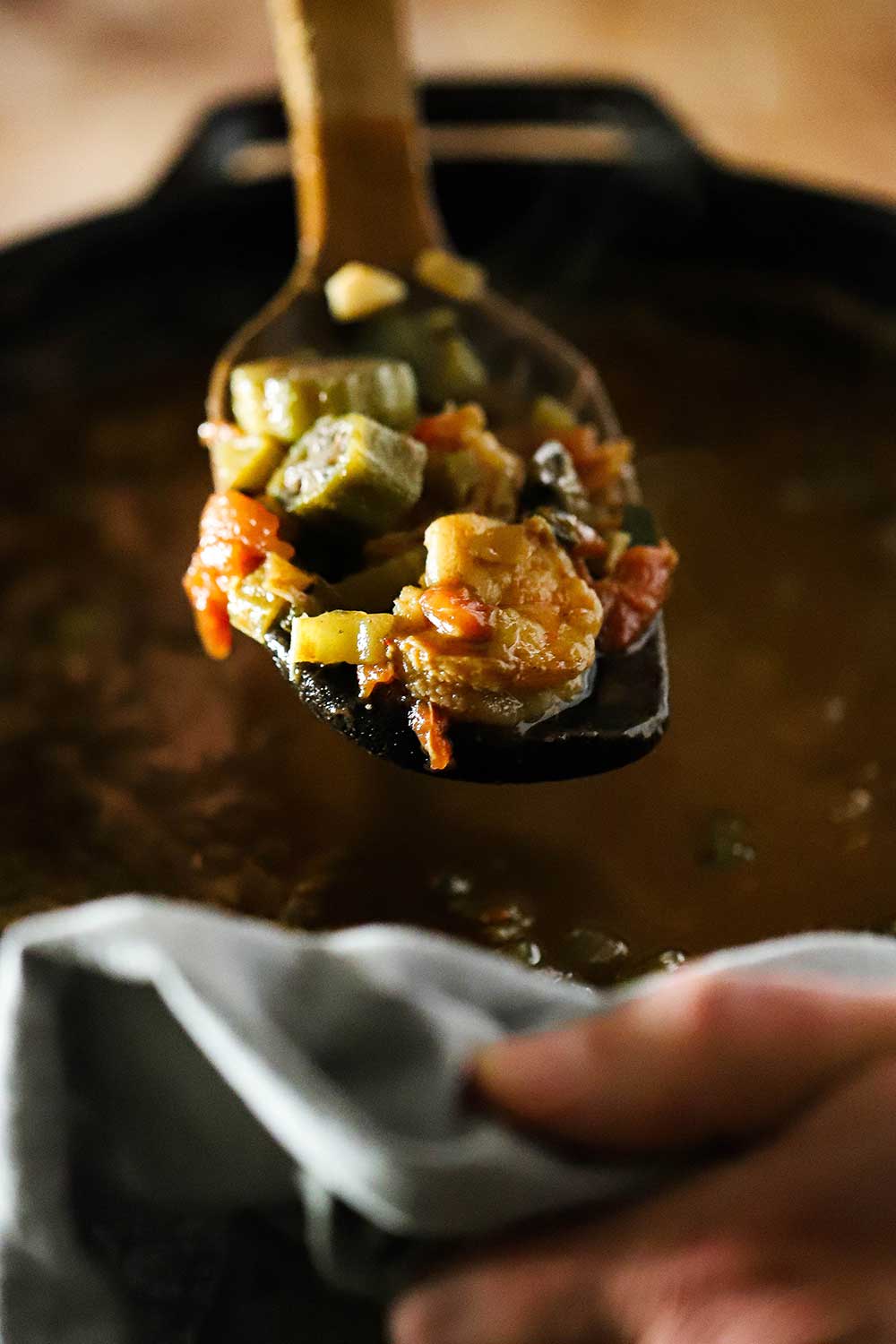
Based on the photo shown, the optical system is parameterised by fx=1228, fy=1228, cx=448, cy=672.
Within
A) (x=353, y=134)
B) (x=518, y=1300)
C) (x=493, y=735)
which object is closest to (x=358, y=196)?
(x=353, y=134)

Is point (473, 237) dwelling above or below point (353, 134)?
below

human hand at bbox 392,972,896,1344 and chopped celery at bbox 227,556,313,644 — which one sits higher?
chopped celery at bbox 227,556,313,644

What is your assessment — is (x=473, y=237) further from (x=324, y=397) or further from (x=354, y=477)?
(x=354, y=477)

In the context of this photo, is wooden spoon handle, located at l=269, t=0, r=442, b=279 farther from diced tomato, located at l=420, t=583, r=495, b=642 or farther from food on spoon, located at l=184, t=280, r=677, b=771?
diced tomato, located at l=420, t=583, r=495, b=642

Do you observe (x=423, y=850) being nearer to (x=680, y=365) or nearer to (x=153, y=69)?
(x=680, y=365)

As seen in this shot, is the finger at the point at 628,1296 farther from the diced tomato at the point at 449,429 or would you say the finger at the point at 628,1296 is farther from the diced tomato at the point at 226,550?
the diced tomato at the point at 449,429

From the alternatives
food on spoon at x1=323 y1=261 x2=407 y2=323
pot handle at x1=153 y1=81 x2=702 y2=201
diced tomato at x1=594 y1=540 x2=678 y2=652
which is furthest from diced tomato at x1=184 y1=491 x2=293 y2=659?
pot handle at x1=153 y1=81 x2=702 y2=201

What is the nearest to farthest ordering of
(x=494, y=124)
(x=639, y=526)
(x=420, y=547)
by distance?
(x=420, y=547), (x=639, y=526), (x=494, y=124)
